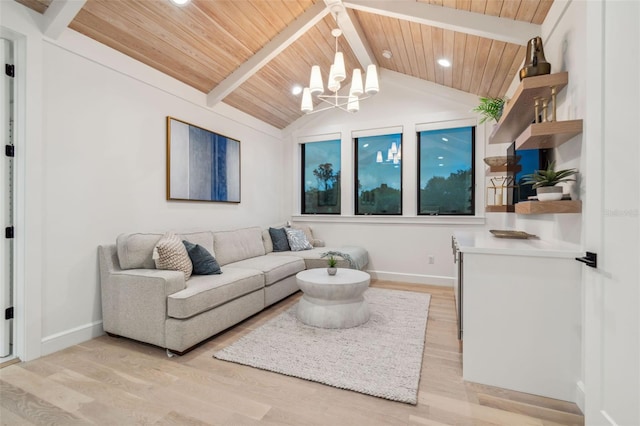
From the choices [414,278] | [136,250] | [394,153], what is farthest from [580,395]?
[394,153]

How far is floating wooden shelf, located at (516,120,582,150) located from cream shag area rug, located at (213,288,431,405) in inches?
67.8

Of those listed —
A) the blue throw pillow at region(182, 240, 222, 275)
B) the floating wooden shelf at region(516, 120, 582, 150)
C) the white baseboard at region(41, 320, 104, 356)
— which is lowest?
the white baseboard at region(41, 320, 104, 356)

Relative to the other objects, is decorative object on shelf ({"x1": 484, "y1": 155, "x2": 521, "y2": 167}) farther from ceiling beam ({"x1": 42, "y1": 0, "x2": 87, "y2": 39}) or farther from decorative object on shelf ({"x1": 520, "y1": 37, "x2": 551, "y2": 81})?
ceiling beam ({"x1": 42, "y1": 0, "x2": 87, "y2": 39})

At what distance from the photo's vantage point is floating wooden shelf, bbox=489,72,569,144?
6.24ft

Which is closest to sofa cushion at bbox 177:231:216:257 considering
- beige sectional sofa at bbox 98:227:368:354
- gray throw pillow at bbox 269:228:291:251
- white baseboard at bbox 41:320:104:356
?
beige sectional sofa at bbox 98:227:368:354

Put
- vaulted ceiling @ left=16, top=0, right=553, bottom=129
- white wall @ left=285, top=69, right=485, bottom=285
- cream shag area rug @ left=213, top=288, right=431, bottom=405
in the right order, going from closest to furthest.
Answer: cream shag area rug @ left=213, top=288, right=431, bottom=405, vaulted ceiling @ left=16, top=0, right=553, bottom=129, white wall @ left=285, top=69, right=485, bottom=285

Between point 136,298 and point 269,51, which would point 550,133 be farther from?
point 136,298

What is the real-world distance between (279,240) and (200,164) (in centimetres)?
162

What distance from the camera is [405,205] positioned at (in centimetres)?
463

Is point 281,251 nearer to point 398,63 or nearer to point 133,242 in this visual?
point 133,242

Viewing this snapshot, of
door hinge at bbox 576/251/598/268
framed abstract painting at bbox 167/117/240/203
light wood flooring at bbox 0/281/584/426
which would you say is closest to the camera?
door hinge at bbox 576/251/598/268

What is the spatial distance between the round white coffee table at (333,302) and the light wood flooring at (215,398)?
29.5 inches

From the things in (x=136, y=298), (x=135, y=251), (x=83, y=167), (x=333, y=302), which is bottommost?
(x=333, y=302)

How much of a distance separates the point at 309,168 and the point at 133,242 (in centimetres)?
345
